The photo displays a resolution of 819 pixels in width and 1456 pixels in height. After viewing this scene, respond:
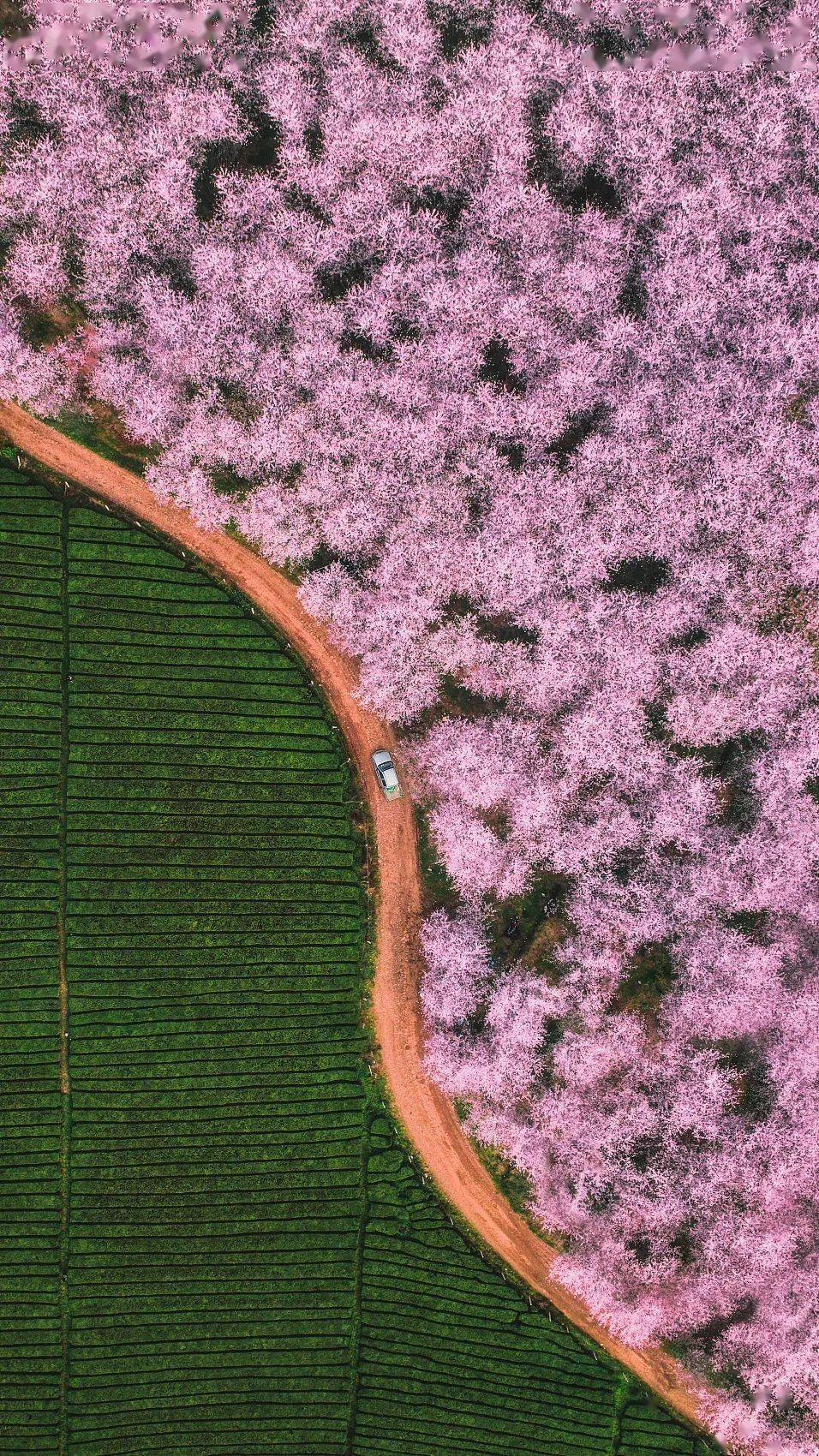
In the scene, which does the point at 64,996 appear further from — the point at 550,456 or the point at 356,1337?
the point at 550,456

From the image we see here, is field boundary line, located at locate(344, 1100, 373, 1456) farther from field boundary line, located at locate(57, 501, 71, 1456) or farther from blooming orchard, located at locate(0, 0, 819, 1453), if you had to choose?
field boundary line, located at locate(57, 501, 71, 1456)

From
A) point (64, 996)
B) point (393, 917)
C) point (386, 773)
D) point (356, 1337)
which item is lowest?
point (356, 1337)

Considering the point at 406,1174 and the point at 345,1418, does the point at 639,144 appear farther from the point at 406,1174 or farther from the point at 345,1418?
the point at 345,1418

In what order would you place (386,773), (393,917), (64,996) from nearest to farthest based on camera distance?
(386,773)
(64,996)
(393,917)

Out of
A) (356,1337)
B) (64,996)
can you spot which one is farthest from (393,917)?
(356,1337)

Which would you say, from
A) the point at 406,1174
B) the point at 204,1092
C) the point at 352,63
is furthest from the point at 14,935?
the point at 352,63

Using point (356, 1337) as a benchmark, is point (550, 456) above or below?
above
